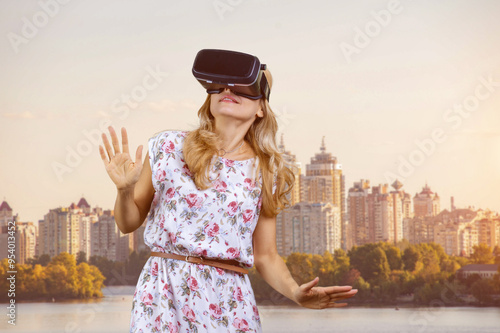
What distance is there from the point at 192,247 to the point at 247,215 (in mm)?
172

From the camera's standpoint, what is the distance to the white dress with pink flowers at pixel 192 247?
1.64 m

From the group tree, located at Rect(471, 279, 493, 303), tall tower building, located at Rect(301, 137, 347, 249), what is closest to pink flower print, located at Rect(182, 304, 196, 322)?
tall tower building, located at Rect(301, 137, 347, 249)

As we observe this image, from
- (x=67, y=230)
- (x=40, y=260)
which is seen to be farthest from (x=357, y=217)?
(x=40, y=260)

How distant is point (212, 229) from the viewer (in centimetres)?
→ 166

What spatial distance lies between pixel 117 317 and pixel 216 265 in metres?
15.0

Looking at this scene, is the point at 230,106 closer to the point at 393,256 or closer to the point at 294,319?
the point at 393,256

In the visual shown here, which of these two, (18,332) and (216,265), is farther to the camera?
(18,332)

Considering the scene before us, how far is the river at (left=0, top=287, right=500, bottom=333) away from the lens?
13258 millimetres

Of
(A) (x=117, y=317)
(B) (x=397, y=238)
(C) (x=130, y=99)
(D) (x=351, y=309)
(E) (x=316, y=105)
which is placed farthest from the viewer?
(D) (x=351, y=309)

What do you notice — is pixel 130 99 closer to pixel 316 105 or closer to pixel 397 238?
pixel 316 105

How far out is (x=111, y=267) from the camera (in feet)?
42.8

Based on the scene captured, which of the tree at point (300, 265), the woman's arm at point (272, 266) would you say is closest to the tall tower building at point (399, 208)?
the tree at point (300, 265)

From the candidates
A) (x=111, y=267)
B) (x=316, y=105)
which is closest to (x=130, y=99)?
(x=316, y=105)

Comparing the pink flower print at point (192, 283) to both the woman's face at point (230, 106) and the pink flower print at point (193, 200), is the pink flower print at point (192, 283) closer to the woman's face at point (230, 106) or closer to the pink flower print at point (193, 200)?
the pink flower print at point (193, 200)
